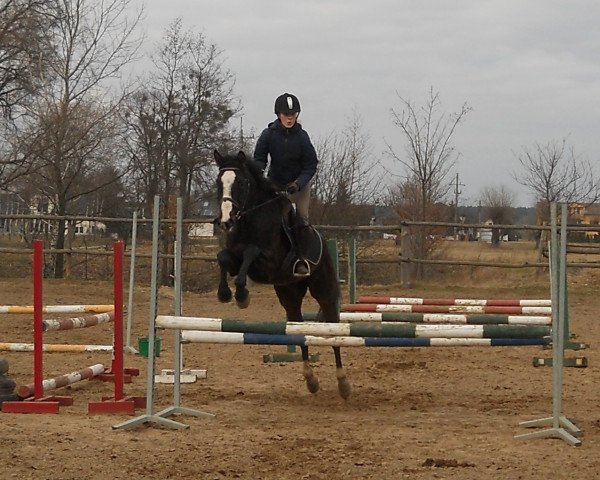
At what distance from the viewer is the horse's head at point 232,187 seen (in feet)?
20.9

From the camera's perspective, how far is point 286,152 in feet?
25.3

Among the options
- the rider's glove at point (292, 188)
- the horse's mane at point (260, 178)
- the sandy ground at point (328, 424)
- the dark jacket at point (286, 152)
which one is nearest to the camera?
the sandy ground at point (328, 424)

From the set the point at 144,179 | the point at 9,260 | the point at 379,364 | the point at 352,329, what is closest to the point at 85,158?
the point at 144,179

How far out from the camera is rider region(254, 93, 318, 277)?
7590 mm

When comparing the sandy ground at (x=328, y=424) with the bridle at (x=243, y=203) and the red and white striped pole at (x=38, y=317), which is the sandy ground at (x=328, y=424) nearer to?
the red and white striped pole at (x=38, y=317)

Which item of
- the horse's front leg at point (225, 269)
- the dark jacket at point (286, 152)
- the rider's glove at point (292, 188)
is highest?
the dark jacket at point (286, 152)

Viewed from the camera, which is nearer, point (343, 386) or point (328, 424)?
point (328, 424)

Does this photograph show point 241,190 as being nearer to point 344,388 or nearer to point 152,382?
point 152,382

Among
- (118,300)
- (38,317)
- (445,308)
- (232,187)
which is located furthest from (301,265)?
(445,308)

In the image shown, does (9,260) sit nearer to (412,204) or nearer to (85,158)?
(85,158)

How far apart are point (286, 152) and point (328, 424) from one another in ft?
8.27

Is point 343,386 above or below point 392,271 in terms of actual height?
below

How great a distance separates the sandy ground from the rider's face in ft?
8.04

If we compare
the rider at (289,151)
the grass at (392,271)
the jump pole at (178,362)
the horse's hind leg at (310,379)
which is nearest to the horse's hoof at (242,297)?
the jump pole at (178,362)
